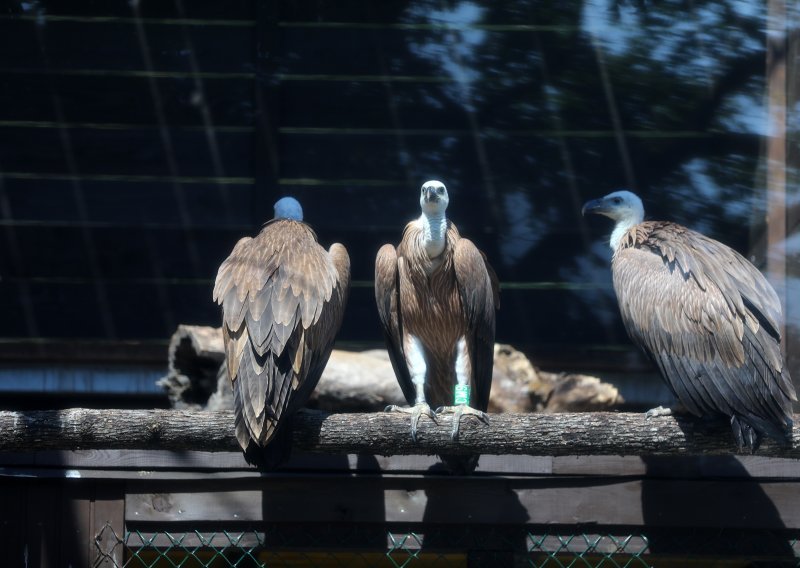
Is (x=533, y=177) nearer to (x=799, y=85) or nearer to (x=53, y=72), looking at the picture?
(x=799, y=85)

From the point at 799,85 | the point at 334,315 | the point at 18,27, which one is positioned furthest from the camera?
the point at 18,27

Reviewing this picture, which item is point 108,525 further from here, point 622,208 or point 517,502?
point 622,208

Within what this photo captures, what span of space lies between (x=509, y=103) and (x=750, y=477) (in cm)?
298

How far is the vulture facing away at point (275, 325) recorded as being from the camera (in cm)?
491

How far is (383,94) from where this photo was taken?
764 cm

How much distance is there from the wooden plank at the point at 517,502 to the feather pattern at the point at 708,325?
51 cm

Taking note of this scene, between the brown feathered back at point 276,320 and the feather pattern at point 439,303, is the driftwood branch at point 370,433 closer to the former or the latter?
the brown feathered back at point 276,320

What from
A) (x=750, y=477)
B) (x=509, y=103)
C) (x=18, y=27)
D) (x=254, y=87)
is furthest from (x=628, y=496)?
(x=18, y=27)

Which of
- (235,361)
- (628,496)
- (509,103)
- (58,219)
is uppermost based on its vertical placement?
(509,103)

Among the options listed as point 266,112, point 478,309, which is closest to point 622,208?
point 478,309

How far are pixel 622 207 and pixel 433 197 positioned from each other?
1.29 metres

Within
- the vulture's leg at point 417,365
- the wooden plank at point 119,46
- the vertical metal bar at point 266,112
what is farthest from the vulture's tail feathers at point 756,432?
the wooden plank at point 119,46

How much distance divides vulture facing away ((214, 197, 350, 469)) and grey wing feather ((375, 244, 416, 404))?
30 centimetres

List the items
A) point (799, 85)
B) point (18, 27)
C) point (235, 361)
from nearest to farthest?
point (235, 361) < point (799, 85) < point (18, 27)
